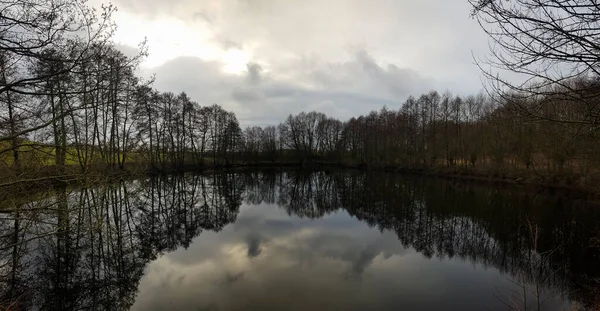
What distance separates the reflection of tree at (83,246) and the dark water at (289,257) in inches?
2.0

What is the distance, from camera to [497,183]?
Answer: 34938mm

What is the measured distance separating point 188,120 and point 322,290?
50117 mm

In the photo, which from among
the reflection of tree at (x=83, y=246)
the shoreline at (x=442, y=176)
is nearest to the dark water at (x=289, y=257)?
the reflection of tree at (x=83, y=246)

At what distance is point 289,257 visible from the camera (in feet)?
38.7

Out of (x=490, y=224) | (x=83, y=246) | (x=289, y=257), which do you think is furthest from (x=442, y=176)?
(x=83, y=246)

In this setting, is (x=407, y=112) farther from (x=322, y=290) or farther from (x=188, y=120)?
(x=322, y=290)

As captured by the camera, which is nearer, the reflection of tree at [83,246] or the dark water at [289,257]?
the reflection of tree at [83,246]

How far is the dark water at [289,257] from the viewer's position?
782 centimetres

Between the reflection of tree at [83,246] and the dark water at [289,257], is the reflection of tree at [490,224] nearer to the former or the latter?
the dark water at [289,257]

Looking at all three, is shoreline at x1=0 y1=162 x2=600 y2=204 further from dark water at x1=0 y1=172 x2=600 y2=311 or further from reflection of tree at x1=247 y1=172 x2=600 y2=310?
reflection of tree at x1=247 y1=172 x2=600 y2=310

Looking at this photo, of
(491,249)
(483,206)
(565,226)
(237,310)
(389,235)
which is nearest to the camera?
(237,310)

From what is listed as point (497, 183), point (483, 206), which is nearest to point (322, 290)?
point (483, 206)

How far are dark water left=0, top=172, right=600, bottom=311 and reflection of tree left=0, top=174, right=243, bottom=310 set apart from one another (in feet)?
0.17

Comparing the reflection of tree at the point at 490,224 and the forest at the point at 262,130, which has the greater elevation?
the forest at the point at 262,130
